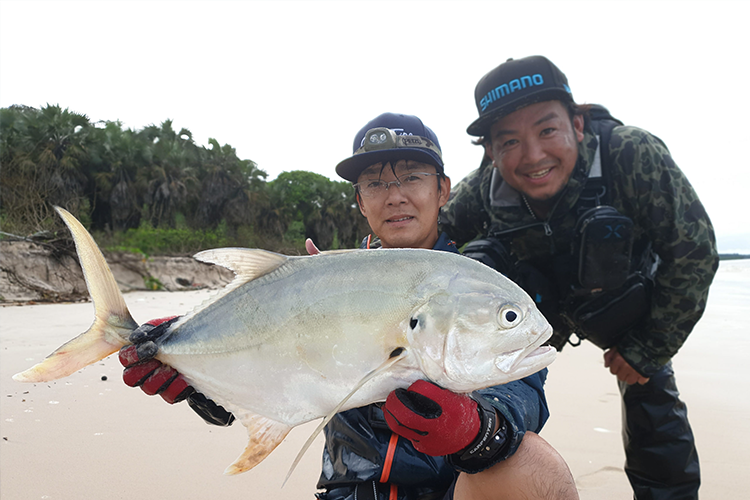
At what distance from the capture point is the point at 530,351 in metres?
1.39

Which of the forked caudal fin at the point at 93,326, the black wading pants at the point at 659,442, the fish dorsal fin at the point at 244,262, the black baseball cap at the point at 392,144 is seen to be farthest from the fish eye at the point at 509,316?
the black wading pants at the point at 659,442

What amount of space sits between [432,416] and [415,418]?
0.06m

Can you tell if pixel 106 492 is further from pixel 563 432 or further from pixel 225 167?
Answer: pixel 225 167

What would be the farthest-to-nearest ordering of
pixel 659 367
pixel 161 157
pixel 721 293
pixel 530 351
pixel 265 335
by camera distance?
pixel 161 157 < pixel 721 293 < pixel 659 367 < pixel 265 335 < pixel 530 351

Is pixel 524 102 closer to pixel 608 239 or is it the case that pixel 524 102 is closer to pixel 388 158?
pixel 608 239

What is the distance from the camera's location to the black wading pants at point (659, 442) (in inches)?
111

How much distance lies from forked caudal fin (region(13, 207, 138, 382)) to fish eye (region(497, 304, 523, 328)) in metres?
1.35

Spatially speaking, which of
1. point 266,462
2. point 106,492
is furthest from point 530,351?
point 106,492

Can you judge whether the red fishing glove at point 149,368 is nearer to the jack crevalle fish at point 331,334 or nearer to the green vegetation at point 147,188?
the jack crevalle fish at point 331,334

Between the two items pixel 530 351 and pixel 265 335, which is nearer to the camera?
pixel 530 351

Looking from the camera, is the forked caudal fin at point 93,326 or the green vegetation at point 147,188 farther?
the green vegetation at point 147,188

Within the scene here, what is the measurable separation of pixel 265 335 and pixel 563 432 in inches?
113

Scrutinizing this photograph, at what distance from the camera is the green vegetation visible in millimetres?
19703

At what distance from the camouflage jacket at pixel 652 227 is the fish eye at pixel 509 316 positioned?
1.95 metres
